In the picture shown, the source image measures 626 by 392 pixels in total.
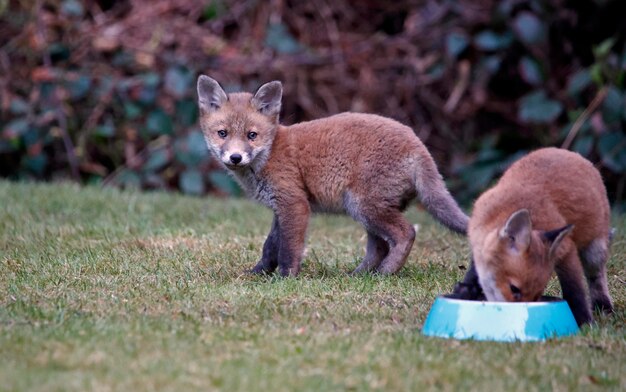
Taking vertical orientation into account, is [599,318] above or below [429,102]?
above

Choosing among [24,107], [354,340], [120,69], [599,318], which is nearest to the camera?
[354,340]

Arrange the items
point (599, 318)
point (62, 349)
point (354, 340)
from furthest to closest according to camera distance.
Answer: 1. point (599, 318)
2. point (354, 340)
3. point (62, 349)

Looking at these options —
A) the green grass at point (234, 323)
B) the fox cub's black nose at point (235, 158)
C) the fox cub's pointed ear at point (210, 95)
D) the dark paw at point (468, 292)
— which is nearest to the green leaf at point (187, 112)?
the green grass at point (234, 323)

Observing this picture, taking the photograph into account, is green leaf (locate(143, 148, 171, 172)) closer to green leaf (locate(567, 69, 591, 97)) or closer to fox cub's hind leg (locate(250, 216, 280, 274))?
green leaf (locate(567, 69, 591, 97))

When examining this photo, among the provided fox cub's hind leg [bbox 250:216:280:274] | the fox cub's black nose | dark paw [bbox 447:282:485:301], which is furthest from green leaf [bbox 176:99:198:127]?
dark paw [bbox 447:282:485:301]

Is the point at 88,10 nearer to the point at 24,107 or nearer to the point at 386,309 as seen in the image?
the point at 24,107

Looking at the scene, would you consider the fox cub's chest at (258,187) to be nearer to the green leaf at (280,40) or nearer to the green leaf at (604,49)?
the green leaf at (604,49)

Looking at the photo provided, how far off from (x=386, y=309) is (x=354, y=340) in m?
0.76

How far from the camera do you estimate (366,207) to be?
6160mm

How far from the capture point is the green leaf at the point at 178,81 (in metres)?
11.3

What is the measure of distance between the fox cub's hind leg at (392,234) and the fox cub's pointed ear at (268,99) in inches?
45.4

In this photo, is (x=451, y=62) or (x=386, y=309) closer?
(x=386, y=309)

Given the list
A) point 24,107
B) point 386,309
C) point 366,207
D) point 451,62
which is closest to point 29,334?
point 386,309

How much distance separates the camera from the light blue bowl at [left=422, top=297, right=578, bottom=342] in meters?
4.54
